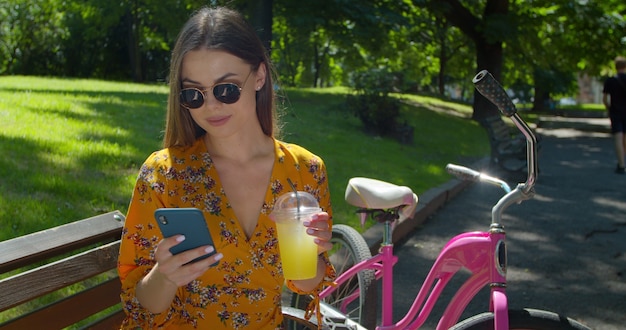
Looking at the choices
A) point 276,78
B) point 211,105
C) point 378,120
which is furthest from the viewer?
point 378,120

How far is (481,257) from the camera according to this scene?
3137mm

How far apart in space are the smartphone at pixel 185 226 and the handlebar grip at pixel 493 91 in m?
1.20

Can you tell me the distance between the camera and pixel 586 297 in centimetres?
572

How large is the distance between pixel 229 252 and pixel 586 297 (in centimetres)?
402

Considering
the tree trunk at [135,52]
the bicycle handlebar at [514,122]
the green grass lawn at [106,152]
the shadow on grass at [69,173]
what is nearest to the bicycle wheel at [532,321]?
the bicycle handlebar at [514,122]

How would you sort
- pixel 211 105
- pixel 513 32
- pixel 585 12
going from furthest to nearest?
pixel 585 12, pixel 513 32, pixel 211 105

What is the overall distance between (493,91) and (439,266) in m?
0.97

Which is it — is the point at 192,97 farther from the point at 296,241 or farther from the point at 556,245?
the point at 556,245

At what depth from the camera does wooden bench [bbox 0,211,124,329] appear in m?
2.54

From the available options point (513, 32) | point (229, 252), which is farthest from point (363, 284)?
point (513, 32)

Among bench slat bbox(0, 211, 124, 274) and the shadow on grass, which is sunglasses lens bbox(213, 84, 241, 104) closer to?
bench slat bbox(0, 211, 124, 274)

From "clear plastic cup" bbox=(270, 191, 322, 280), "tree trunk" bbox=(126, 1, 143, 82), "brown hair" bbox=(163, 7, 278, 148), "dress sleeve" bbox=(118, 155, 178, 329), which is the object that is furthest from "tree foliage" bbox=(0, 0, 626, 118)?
"clear plastic cup" bbox=(270, 191, 322, 280)

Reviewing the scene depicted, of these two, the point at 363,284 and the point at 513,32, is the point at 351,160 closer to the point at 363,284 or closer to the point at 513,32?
the point at 363,284

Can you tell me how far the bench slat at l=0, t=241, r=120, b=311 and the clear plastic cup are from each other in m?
0.91
